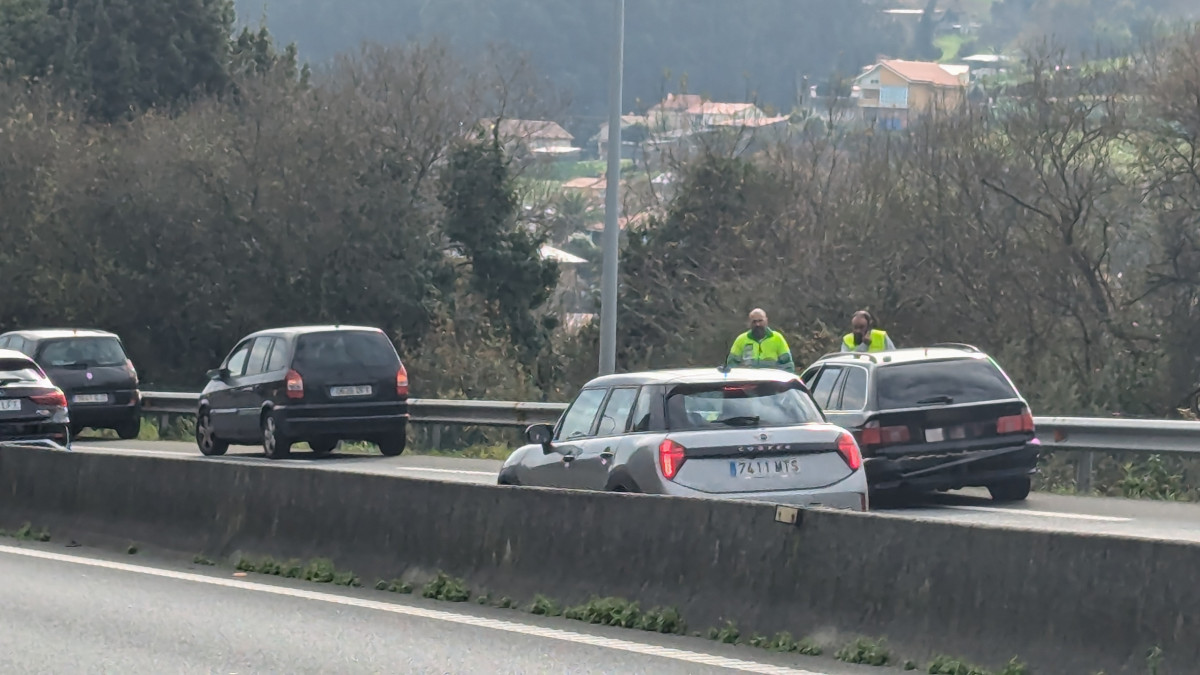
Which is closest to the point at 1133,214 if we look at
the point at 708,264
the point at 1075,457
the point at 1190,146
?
the point at 1190,146

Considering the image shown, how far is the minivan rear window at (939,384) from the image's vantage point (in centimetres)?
1574

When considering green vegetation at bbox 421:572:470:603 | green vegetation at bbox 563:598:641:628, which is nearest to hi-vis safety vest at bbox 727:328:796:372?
green vegetation at bbox 421:572:470:603

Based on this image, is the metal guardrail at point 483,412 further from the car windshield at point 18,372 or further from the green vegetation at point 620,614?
the green vegetation at point 620,614

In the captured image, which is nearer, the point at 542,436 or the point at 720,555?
the point at 720,555

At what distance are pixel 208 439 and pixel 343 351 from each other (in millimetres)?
2679

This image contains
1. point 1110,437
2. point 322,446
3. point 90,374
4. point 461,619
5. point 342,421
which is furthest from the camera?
point 90,374

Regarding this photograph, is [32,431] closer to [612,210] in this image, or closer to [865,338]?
[612,210]

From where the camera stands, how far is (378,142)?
46406 millimetres

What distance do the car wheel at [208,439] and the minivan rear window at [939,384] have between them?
10969 mm

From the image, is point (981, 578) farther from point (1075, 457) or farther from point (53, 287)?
point (53, 287)

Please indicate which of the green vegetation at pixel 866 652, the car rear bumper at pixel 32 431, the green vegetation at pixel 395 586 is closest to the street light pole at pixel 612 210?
the car rear bumper at pixel 32 431

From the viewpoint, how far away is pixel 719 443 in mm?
11453

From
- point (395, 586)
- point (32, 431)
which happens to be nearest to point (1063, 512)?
point (395, 586)

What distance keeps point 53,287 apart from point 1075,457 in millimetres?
29607
